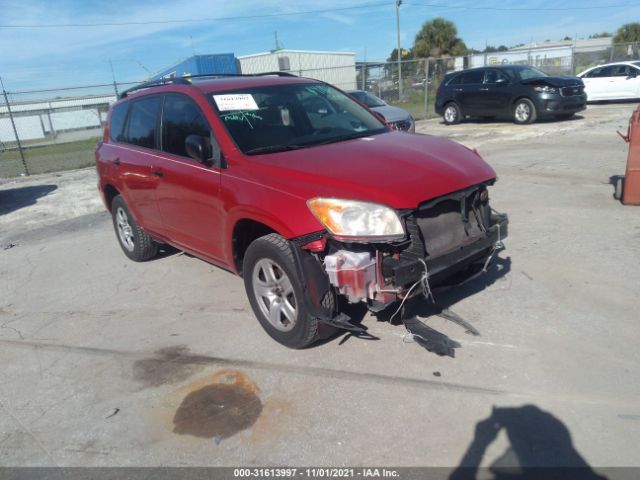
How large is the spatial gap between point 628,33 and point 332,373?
62870mm

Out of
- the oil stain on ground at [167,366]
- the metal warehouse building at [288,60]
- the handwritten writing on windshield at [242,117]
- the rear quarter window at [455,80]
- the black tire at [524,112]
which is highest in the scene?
the metal warehouse building at [288,60]

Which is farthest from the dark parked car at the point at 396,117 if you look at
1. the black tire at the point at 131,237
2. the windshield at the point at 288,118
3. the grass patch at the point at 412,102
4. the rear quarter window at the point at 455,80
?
the grass patch at the point at 412,102

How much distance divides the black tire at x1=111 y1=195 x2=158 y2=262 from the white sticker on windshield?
2139 mm

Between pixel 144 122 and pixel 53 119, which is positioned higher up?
pixel 144 122

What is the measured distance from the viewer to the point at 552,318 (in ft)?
12.5

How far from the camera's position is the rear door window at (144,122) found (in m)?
4.83

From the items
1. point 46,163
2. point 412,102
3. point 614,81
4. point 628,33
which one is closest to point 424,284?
point 46,163

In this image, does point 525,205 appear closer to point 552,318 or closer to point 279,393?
point 552,318

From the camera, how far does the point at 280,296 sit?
361 cm

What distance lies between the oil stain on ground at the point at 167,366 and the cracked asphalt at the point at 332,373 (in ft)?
0.05

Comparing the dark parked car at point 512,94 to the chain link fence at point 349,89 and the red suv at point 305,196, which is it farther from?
the red suv at point 305,196

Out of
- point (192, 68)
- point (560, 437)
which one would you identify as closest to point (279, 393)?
point (560, 437)

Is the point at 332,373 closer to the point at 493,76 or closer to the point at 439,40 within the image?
the point at 493,76

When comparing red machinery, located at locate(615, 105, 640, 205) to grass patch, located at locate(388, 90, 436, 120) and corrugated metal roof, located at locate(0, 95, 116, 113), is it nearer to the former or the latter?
corrugated metal roof, located at locate(0, 95, 116, 113)
